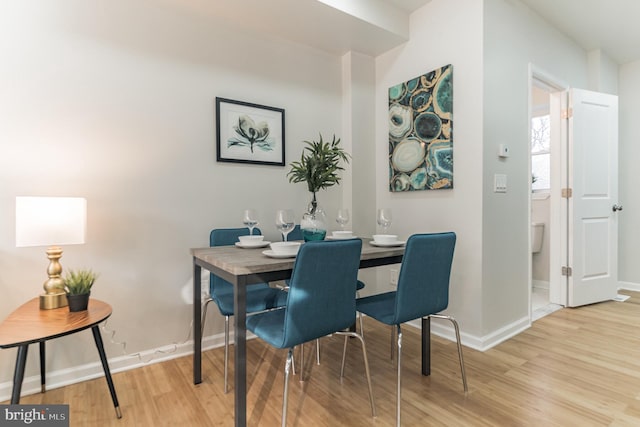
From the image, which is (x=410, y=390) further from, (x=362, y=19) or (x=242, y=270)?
(x=362, y=19)

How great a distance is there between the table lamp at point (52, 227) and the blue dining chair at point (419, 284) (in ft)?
4.76

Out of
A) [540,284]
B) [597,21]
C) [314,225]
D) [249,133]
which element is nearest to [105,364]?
[314,225]

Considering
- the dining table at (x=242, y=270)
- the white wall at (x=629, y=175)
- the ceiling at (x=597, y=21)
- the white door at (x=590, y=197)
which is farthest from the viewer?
the white wall at (x=629, y=175)

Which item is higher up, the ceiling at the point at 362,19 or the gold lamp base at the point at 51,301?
the ceiling at the point at 362,19

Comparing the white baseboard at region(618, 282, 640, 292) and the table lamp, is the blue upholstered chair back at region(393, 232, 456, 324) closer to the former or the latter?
the table lamp

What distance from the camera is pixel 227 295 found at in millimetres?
1993

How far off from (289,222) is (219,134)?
3.27 ft

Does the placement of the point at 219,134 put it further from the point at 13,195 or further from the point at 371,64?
the point at 371,64

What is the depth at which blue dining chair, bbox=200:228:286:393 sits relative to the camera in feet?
6.09

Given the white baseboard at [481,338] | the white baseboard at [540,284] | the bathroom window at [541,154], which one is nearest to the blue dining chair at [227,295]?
the white baseboard at [481,338]

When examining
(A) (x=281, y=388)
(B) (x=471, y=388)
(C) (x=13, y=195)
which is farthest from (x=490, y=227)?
(C) (x=13, y=195)

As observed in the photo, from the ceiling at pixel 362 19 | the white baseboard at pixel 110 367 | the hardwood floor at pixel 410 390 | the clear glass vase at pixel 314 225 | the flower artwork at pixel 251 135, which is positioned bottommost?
the hardwood floor at pixel 410 390

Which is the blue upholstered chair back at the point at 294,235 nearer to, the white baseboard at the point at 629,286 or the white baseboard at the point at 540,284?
the white baseboard at the point at 540,284

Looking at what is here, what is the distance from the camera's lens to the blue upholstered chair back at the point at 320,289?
4.29 ft
